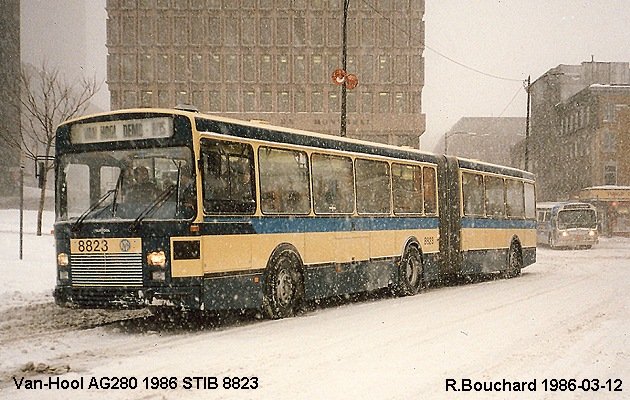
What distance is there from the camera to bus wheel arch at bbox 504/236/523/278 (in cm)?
2223

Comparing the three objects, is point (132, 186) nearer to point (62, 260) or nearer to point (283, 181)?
point (62, 260)

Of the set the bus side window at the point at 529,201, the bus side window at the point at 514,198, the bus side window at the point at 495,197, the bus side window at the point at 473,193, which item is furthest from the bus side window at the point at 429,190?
the bus side window at the point at 529,201

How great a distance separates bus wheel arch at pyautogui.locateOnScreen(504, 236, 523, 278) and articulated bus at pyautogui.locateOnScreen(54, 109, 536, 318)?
7.99 m

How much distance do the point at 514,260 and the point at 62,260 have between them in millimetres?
14590

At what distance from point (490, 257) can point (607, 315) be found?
8.36 meters

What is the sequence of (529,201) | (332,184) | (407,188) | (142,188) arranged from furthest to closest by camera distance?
(529,201), (407,188), (332,184), (142,188)

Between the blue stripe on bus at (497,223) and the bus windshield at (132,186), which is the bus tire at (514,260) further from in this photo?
the bus windshield at (132,186)

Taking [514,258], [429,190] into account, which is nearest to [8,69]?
[514,258]

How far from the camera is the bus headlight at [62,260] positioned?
11211 mm

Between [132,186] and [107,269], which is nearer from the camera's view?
[107,269]

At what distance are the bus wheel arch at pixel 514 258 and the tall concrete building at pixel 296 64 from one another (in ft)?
208

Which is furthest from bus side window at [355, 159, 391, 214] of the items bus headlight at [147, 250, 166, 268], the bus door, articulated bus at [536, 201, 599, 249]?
articulated bus at [536, 201, 599, 249]

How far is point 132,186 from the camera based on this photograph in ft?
36.1

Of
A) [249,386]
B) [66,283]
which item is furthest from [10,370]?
[66,283]
